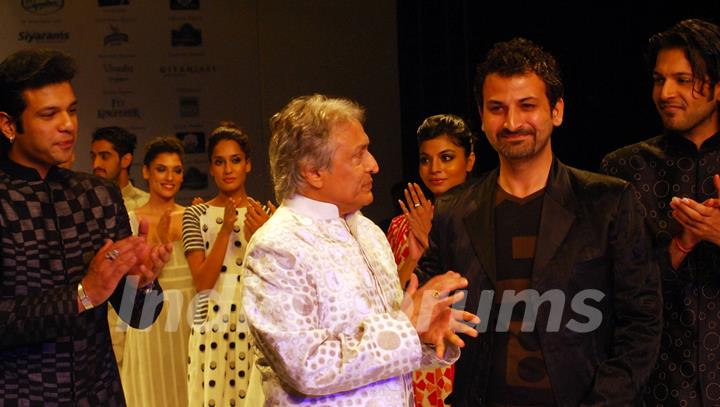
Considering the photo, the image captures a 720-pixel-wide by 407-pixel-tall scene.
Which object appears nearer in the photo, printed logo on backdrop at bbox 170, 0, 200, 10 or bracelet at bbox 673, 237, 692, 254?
bracelet at bbox 673, 237, 692, 254

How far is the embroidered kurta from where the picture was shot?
213 centimetres

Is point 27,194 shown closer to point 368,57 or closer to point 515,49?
point 515,49

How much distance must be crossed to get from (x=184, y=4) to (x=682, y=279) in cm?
547

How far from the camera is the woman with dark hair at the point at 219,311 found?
4.20m

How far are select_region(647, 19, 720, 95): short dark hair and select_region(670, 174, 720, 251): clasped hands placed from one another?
347mm

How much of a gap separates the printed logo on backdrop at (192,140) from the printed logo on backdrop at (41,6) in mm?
1262

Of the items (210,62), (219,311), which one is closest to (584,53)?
(219,311)

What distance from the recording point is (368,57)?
25.1 feet

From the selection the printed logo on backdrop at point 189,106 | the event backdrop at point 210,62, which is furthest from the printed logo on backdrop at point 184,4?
the printed logo on backdrop at point 189,106

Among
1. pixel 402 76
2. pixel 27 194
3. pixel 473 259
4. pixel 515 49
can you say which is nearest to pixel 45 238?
pixel 27 194

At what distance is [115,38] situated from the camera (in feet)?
24.0

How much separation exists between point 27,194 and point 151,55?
508 cm

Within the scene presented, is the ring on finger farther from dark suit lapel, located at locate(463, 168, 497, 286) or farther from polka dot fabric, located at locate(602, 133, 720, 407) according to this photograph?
polka dot fabric, located at locate(602, 133, 720, 407)

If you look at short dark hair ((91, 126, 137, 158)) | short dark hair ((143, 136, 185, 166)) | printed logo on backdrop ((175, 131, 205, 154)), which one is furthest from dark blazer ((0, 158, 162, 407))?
printed logo on backdrop ((175, 131, 205, 154))
